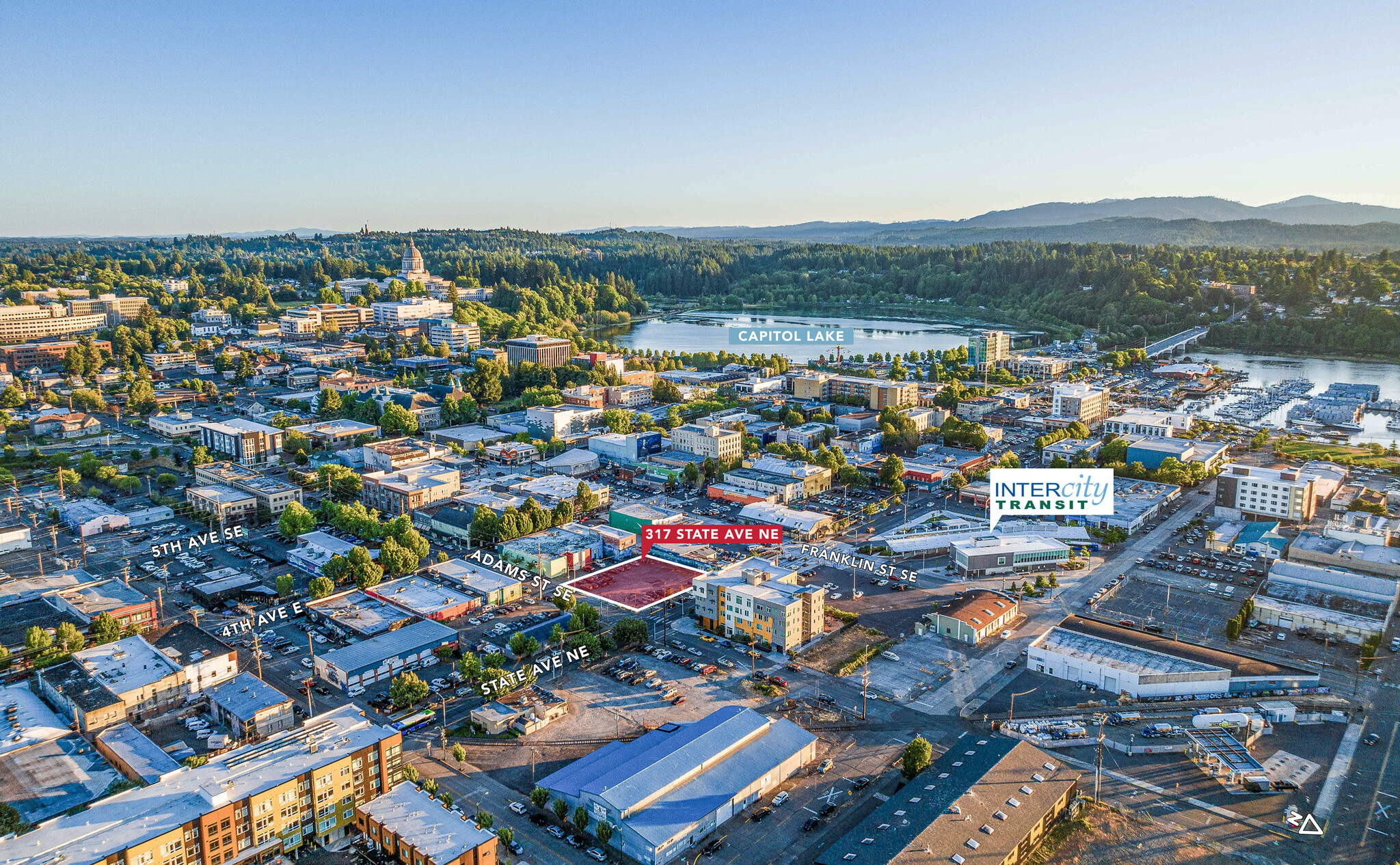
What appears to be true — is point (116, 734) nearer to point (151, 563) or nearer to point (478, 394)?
point (151, 563)

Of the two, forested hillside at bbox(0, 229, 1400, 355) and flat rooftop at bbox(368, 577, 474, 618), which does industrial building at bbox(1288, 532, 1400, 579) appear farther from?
forested hillside at bbox(0, 229, 1400, 355)

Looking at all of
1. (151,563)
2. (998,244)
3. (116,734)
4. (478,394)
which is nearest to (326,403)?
(478,394)

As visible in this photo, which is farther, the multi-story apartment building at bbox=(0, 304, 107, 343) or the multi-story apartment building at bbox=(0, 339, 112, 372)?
the multi-story apartment building at bbox=(0, 304, 107, 343)

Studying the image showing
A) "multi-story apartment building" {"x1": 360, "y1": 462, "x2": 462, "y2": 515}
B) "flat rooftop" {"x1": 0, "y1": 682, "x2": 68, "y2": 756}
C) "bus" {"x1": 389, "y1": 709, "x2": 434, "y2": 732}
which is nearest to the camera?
"flat rooftop" {"x1": 0, "y1": 682, "x2": 68, "y2": 756}

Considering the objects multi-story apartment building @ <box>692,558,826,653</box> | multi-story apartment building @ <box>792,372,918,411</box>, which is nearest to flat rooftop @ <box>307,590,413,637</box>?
multi-story apartment building @ <box>692,558,826,653</box>

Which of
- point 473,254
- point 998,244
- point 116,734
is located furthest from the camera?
point 998,244

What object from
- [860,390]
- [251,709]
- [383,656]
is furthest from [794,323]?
[251,709]

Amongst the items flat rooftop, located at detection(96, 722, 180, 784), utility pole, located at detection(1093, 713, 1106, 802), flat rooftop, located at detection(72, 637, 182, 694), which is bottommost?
utility pole, located at detection(1093, 713, 1106, 802)
